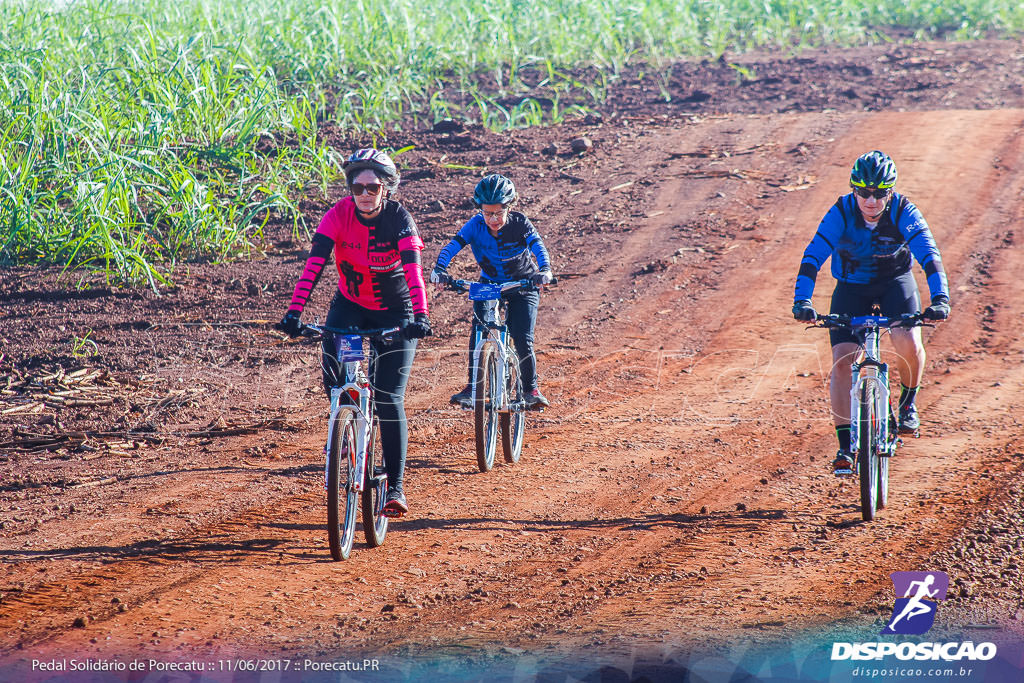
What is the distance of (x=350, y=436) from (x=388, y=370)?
18.3 inches

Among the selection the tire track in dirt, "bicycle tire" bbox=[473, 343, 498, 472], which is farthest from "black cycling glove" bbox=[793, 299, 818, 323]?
"bicycle tire" bbox=[473, 343, 498, 472]

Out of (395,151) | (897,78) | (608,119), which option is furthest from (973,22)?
(395,151)

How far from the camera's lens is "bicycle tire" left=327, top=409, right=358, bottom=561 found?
16.2 feet

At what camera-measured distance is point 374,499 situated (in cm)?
557

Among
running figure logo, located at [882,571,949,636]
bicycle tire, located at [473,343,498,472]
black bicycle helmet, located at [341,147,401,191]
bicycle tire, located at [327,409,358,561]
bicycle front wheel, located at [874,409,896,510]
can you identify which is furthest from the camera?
bicycle tire, located at [473,343,498,472]

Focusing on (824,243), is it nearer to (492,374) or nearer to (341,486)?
(492,374)

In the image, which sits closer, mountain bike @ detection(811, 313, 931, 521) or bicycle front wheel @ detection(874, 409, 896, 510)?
mountain bike @ detection(811, 313, 931, 521)

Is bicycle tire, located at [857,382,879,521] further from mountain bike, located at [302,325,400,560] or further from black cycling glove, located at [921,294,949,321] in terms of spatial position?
mountain bike, located at [302,325,400,560]

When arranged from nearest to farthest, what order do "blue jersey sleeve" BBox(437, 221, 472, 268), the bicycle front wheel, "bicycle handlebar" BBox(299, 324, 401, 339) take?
"bicycle handlebar" BBox(299, 324, 401, 339), the bicycle front wheel, "blue jersey sleeve" BBox(437, 221, 472, 268)

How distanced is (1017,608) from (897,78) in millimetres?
17738

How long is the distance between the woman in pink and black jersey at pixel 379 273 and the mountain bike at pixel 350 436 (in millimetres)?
113

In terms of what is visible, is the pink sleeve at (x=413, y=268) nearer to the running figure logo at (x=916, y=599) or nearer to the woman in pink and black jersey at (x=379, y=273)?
the woman in pink and black jersey at (x=379, y=273)

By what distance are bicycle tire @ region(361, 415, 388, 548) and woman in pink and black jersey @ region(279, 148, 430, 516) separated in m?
0.08

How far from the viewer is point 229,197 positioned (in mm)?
12977
